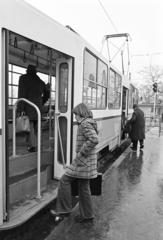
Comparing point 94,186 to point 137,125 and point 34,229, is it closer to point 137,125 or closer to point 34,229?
point 34,229

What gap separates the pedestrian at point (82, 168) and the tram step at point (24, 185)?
50 cm

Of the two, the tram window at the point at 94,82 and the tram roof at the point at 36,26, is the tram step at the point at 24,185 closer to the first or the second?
the tram window at the point at 94,82

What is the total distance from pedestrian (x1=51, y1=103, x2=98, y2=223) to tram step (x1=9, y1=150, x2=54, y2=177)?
83 centimetres

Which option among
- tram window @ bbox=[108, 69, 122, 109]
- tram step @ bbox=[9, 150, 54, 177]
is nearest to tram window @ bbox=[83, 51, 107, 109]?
tram window @ bbox=[108, 69, 122, 109]

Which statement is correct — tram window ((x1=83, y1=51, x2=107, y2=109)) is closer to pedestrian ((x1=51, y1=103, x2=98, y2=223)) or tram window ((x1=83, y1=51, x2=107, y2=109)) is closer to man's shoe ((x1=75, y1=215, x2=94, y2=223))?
pedestrian ((x1=51, y1=103, x2=98, y2=223))

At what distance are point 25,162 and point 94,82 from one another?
231 centimetres

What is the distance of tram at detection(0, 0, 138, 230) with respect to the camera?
8.85 ft

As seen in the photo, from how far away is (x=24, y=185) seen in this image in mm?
3494

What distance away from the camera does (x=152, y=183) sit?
510 cm

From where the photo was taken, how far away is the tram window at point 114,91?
670 cm

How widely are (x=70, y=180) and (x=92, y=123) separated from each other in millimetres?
836

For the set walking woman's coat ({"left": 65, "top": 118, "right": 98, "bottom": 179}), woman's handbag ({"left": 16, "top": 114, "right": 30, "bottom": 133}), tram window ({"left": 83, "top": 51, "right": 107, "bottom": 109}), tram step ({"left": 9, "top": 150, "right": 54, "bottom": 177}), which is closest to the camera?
walking woman's coat ({"left": 65, "top": 118, "right": 98, "bottom": 179})

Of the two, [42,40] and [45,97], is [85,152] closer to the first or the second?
[42,40]

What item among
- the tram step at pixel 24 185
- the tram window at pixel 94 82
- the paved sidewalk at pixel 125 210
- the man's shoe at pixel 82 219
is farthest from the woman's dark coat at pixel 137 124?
the man's shoe at pixel 82 219
